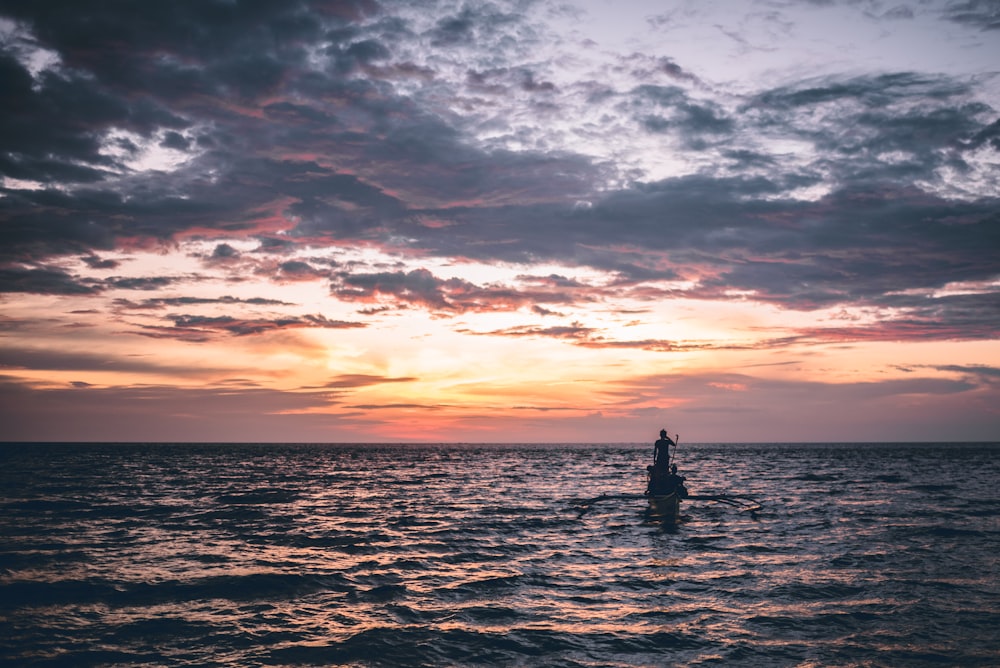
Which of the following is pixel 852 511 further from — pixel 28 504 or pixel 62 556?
pixel 28 504

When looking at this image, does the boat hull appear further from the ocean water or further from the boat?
the ocean water

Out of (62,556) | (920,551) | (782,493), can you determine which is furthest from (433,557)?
(782,493)

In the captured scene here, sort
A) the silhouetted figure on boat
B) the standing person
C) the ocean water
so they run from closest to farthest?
the ocean water < the standing person < the silhouetted figure on boat

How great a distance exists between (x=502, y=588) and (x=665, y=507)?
1709 cm

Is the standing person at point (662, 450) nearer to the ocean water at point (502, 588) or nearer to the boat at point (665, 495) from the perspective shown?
the boat at point (665, 495)

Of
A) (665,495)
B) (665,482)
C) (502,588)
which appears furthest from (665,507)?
(502,588)

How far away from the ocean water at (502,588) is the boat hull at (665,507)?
1.33m

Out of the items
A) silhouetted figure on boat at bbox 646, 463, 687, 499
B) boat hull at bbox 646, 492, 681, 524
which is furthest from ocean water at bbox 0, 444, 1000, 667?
silhouetted figure on boat at bbox 646, 463, 687, 499

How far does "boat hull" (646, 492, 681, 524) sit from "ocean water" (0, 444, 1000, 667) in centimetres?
133

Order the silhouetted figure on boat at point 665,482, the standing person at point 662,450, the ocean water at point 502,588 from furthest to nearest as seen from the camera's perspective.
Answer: the silhouetted figure on boat at point 665,482 < the standing person at point 662,450 < the ocean water at point 502,588

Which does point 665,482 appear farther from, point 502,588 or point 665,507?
point 502,588

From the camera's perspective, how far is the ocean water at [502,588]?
14445 millimetres

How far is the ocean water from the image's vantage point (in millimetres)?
14445

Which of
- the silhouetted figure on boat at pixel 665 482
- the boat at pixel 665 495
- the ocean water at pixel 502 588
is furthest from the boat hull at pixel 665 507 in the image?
the ocean water at pixel 502 588
